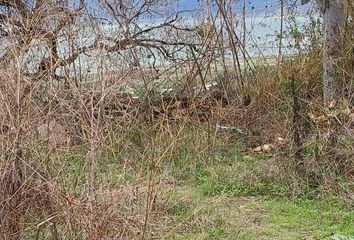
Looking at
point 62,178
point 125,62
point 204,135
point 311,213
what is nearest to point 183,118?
point 204,135

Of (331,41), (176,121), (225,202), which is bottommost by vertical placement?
(225,202)

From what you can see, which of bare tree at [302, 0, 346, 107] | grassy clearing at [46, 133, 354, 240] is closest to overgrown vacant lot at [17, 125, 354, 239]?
grassy clearing at [46, 133, 354, 240]

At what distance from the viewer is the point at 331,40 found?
7.05 m

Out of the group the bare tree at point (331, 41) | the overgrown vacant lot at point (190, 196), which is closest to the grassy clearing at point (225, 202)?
the overgrown vacant lot at point (190, 196)

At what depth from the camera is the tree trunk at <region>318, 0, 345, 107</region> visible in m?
6.93

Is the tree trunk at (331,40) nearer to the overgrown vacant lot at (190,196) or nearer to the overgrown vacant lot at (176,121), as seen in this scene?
the overgrown vacant lot at (176,121)

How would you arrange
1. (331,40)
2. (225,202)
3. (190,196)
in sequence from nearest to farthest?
(225,202)
(190,196)
(331,40)

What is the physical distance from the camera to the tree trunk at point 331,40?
22.7 feet

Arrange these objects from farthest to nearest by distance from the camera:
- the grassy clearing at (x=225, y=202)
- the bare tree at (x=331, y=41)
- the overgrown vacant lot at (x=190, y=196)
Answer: the bare tree at (x=331, y=41) < the grassy clearing at (x=225, y=202) < the overgrown vacant lot at (x=190, y=196)

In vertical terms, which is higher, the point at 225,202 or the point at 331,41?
the point at 331,41

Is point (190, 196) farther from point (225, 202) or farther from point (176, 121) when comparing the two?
point (176, 121)

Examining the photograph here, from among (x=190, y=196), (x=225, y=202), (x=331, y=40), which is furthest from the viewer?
(x=331, y=40)

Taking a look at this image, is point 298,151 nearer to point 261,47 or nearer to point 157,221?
point 157,221

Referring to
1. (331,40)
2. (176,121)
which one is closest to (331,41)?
(331,40)
